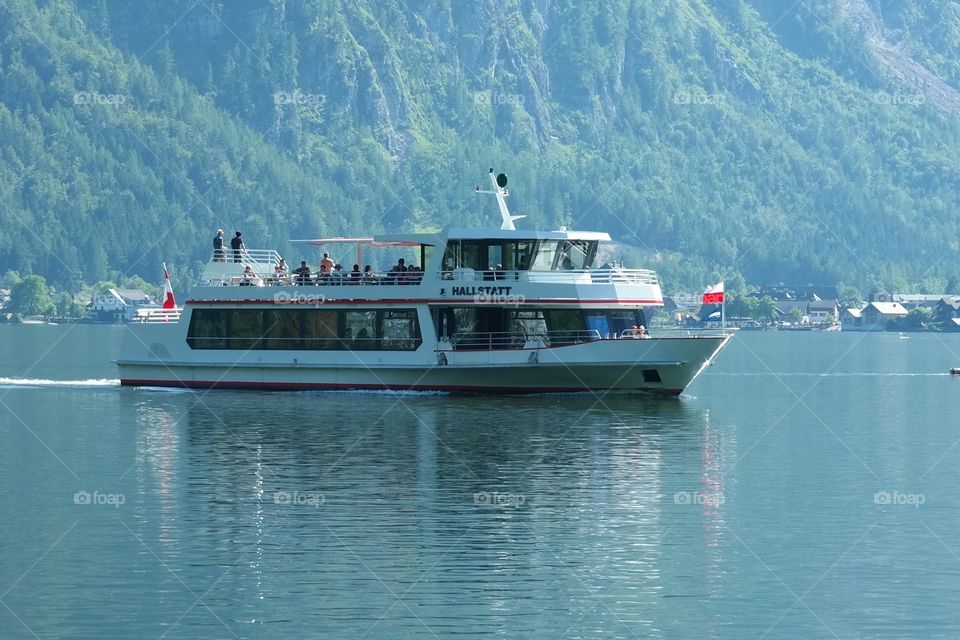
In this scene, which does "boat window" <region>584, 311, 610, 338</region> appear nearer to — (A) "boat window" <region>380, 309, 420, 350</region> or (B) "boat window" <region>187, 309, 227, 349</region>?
(A) "boat window" <region>380, 309, 420, 350</region>

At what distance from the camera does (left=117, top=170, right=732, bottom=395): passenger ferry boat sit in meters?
58.8

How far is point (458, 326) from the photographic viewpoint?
198ft

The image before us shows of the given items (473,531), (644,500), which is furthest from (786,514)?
(473,531)

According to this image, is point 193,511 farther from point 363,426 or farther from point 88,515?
point 363,426

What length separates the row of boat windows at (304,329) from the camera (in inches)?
2393

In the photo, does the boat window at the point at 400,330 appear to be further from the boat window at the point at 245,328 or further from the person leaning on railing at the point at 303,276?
the boat window at the point at 245,328

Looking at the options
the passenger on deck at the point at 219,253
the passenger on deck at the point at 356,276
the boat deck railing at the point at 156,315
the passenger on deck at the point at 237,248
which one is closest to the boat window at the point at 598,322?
the passenger on deck at the point at 356,276

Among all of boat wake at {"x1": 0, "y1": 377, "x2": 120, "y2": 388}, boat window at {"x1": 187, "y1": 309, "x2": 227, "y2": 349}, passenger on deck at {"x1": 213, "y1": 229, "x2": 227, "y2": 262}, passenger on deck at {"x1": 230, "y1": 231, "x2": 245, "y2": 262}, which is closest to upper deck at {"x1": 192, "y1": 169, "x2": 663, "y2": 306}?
boat window at {"x1": 187, "y1": 309, "x2": 227, "y2": 349}

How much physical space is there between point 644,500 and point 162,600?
12691mm

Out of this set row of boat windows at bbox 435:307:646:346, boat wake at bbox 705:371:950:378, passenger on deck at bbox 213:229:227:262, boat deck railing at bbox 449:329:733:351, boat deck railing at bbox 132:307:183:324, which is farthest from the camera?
boat wake at bbox 705:371:950:378

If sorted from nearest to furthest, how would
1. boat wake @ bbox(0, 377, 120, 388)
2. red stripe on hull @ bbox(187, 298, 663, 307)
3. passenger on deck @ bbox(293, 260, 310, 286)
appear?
red stripe on hull @ bbox(187, 298, 663, 307) < passenger on deck @ bbox(293, 260, 310, 286) < boat wake @ bbox(0, 377, 120, 388)

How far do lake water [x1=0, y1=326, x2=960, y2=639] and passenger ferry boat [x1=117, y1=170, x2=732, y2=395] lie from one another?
194 cm

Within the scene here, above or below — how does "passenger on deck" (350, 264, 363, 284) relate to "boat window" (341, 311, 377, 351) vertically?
above

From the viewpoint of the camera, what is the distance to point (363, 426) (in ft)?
167
